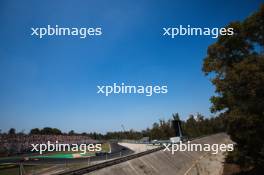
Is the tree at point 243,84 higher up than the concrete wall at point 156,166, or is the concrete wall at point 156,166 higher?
the tree at point 243,84

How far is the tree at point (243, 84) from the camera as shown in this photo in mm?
17922

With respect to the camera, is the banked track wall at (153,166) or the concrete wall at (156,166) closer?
the banked track wall at (153,166)

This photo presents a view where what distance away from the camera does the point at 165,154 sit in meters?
Result: 43.1

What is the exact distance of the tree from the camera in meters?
17.9

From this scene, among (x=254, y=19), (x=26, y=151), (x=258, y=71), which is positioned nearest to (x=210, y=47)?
(x=254, y=19)

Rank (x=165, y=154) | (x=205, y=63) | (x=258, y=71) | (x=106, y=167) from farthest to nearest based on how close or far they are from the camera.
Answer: (x=165, y=154), (x=106, y=167), (x=205, y=63), (x=258, y=71)

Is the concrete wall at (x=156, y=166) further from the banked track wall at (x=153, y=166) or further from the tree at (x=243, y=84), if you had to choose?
the tree at (x=243, y=84)

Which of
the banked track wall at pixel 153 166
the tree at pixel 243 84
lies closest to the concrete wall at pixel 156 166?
the banked track wall at pixel 153 166

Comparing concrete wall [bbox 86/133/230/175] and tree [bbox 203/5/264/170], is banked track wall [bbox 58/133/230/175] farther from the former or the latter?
tree [bbox 203/5/264/170]

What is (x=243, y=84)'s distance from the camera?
18.5 m

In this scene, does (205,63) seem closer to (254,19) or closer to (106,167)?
(254,19)

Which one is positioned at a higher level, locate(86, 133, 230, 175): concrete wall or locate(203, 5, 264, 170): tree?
locate(203, 5, 264, 170): tree

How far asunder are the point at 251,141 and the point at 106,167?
50.7ft

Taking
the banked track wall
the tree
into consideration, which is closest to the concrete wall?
the banked track wall
